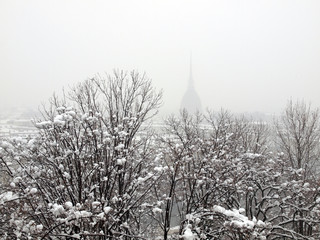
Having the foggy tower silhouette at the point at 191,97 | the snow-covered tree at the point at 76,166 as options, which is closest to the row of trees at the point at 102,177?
the snow-covered tree at the point at 76,166

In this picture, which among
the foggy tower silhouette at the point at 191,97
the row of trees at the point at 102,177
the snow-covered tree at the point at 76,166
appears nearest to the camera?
the row of trees at the point at 102,177

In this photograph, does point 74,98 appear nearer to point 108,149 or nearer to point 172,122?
point 108,149

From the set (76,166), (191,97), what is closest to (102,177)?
(76,166)

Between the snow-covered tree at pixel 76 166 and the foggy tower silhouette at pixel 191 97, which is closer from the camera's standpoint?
the snow-covered tree at pixel 76 166

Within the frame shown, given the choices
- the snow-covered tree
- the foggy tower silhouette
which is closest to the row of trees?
the snow-covered tree

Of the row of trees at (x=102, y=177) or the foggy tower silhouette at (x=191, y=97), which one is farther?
the foggy tower silhouette at (x=191, y=97)

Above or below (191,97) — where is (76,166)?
below

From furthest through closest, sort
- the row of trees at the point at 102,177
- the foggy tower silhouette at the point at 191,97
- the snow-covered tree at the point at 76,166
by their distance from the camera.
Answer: the foggy tower silhouette at the point at 191,97 → the snow-covered tree at the point at 76,166 → the row of trees at the point at 102,177

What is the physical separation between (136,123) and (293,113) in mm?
9997

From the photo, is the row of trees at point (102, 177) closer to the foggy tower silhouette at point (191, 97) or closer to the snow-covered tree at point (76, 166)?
the snow-covered tree at point (76, 166)

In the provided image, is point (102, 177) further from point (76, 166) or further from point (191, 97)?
point (191, 97)

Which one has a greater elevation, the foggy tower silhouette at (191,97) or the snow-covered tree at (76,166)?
the foggy tower silhouette at (191,97)

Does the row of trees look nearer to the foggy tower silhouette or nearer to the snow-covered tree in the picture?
the snow-covered tree

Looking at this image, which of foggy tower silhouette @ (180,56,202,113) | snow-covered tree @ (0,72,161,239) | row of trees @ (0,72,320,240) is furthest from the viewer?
foggy tower silhouette @ (180,56,202,113)
